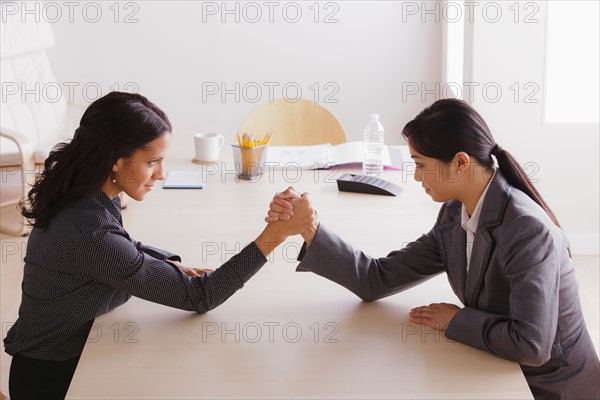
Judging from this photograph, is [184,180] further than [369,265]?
Yes

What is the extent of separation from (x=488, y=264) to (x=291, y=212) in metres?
0.46

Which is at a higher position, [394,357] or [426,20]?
[426,20]

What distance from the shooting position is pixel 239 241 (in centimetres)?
218

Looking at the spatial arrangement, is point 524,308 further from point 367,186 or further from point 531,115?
point 531,115

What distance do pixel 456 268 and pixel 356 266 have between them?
0.68 feet

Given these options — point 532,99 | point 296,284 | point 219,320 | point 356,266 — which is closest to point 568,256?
point 356,266

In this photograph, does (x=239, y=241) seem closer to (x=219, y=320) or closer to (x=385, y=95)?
(x=219, y=320)

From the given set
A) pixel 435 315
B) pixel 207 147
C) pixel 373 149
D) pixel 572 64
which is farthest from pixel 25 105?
pixel 435 315

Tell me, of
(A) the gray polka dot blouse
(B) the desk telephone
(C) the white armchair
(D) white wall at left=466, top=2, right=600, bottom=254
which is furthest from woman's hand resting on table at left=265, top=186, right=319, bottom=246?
(C) the white armchair

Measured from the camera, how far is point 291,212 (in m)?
1.89

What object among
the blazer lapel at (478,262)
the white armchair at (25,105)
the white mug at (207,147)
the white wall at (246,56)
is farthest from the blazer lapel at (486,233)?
the white wall at (246,56)

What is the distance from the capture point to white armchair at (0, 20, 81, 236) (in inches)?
164

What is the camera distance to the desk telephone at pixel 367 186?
8.42 ft

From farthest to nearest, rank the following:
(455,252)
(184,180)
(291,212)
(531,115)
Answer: (531,115) → (184,180) → (291,212) → (455,252)
